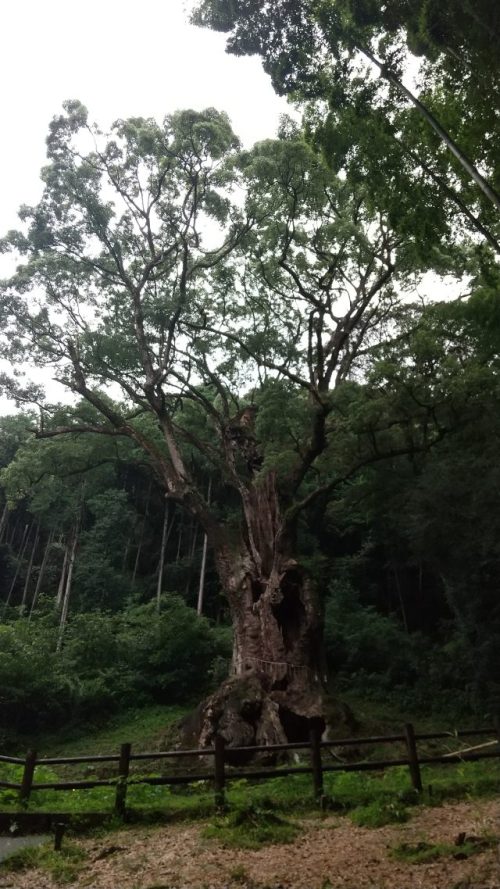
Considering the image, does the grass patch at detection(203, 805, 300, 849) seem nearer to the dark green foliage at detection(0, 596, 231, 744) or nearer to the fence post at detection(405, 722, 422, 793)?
the fence post at detection(405, 722, 422, 793)

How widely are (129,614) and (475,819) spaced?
14210 mm

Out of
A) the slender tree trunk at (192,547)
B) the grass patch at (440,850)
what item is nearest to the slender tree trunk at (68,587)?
the slender tree trunk at (192,547)

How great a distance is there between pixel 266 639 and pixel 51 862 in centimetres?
626

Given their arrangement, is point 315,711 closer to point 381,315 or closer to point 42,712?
point 42,712

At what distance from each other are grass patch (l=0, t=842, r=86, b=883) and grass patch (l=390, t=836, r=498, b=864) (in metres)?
2.57

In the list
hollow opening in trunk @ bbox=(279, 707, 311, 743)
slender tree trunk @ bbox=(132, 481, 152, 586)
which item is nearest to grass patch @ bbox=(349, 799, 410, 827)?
hollow opening in trunk @ bbox=(279, 707, 311, 743)

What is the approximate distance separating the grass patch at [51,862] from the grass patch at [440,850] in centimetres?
257

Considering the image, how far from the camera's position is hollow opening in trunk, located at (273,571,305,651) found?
431 inches

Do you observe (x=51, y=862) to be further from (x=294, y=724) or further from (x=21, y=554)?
(x=21, y=554)

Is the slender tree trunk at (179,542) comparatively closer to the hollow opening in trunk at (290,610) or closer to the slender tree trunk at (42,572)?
the slender tree trunk at (42,572)

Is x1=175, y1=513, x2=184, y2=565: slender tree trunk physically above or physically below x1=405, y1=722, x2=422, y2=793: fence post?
above

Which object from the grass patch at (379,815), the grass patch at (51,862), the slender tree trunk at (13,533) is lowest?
the grass patch at (51,862)

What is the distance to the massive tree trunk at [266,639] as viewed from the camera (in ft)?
31.8

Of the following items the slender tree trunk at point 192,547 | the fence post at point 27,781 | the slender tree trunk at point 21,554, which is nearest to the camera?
the fence post at point 27,781
